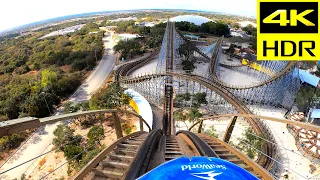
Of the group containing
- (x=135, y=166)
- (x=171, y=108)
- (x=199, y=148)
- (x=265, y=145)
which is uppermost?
(x=135, y=166)

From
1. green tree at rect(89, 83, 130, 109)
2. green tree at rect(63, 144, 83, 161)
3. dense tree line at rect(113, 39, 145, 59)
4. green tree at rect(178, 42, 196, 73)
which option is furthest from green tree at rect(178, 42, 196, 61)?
green tree at rect(63, 144, 83, 161)

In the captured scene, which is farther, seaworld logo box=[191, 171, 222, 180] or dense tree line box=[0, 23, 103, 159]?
dense tree line box=[0, 23, 103, 159]

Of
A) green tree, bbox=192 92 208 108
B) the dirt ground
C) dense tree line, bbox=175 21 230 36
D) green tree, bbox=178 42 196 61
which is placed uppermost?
dense tree line, bbox=175 21 230 36

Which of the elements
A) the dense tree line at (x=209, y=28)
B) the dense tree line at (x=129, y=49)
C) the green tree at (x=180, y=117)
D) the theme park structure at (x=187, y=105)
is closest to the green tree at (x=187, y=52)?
the theme park structure at (x=187, y=105)

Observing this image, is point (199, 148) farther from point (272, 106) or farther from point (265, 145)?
→ point (272, 106)

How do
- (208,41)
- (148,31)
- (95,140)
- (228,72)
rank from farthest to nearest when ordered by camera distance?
1. (148,31)
2. (208,41)
3. (228,72)
4. (95,140)

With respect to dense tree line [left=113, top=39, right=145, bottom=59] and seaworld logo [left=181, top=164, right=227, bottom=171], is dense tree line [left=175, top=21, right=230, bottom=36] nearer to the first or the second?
dense tree line [left=113, top=39, right=145, bottom=59]

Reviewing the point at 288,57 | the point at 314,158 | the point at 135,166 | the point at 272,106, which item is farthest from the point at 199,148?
the point at 272,106

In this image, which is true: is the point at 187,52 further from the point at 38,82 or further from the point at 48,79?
the point at 38,82

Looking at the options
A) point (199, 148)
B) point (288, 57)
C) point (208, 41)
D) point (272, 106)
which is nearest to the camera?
point (199, 148)
